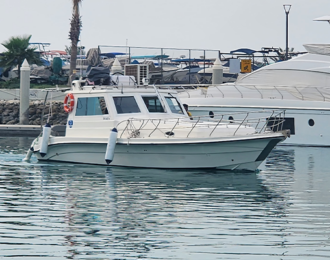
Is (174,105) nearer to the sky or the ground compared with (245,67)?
nearer to the ground

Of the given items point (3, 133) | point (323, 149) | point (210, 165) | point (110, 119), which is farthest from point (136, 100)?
point (3, 133)

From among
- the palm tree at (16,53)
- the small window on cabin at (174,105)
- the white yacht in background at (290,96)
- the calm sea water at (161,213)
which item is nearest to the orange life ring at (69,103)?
the calm sea water at (161,213)

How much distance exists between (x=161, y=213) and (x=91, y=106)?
7.20 m

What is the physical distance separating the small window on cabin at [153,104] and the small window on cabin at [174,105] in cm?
33

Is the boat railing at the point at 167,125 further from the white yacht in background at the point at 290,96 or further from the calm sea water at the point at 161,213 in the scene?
the white yacht in background at the point at 290,96

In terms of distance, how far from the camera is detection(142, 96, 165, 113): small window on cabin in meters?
19.6

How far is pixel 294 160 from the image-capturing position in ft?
74.5

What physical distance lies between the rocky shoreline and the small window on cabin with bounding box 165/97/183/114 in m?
17.7

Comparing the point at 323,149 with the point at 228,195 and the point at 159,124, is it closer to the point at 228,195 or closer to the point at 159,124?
the point at 159,124

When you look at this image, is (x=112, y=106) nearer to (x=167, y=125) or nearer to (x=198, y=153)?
(x=167, y=125)

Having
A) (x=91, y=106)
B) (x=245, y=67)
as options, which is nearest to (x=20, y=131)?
(x=245, y=67)

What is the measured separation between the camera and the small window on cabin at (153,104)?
1961 centimetres

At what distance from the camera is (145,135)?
18641 millimetres

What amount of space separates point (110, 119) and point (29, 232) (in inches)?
320
